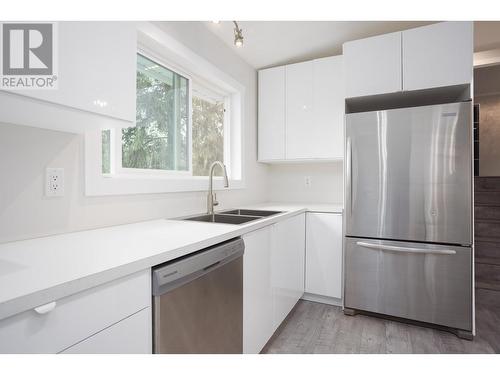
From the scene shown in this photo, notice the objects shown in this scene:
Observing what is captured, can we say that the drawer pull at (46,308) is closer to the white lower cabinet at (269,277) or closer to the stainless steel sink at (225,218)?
the white lower cabinet at (269,277)

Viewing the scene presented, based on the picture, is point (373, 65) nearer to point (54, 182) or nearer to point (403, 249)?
point (403, 249)

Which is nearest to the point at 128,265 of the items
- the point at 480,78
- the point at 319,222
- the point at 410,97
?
the point at 319,222

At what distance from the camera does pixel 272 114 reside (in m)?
2.71

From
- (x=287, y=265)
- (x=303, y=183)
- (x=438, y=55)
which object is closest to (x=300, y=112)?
(x=303, y=183)

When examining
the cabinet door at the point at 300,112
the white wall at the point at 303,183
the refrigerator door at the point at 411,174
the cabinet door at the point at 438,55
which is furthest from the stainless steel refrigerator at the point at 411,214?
the white wall at the point at 303,183

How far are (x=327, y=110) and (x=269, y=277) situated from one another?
1614 millimetres

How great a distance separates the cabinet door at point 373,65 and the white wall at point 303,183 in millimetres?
861

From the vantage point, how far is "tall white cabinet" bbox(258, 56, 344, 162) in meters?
2.42

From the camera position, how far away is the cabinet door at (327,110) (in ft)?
7.88

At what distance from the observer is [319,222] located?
7.40ft

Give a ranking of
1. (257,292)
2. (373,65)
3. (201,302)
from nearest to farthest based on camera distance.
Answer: (201,302) → (257,292) → (373,65)

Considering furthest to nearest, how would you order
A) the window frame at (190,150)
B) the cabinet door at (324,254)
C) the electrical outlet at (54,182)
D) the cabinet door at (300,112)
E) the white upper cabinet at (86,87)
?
1. the cabinet door at (300,112)
2. the cabinet door at (324,254)
3. the window frame at (190,150)
4. the electrical outlet at (54,182)
5. the white upper cabinet at (86,87)

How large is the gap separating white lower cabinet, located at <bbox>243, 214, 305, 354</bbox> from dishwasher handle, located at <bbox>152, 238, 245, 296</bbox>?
0.57 feet

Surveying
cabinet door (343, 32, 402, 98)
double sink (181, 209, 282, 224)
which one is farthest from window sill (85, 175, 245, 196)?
cabinet door (343, 32, 402, 98)
